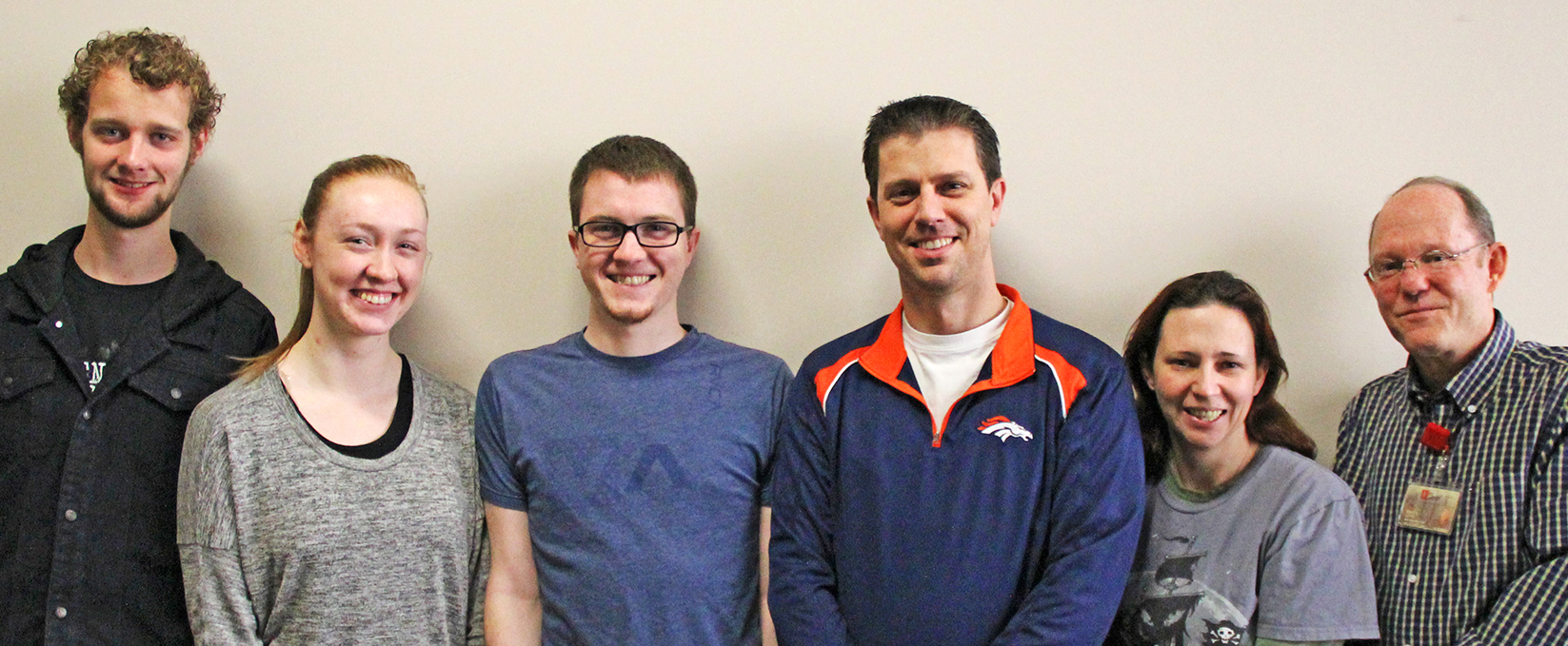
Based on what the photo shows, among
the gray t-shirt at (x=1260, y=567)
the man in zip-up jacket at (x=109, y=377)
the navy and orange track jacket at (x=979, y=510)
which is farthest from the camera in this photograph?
the man in zip-up jacket at (x=109, y=377)

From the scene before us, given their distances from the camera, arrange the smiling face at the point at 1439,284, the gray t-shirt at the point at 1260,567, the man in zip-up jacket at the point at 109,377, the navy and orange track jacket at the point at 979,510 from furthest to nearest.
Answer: the man in zip-up jacket at the point at 109,377
the smiling face at the point at 1439,284
the gray t-shirt at the point at 1260,567
the navy and orange track jacket at the point at 979,510

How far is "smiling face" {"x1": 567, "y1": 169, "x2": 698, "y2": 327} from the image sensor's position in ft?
6.30

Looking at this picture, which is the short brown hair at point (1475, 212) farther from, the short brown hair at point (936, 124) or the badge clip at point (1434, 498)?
the short brown hair at point (936, 124)

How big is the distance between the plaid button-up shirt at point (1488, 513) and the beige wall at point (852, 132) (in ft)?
1.01

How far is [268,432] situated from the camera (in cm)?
190

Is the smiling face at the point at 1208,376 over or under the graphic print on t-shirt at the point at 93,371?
over

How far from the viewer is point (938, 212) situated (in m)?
1.69

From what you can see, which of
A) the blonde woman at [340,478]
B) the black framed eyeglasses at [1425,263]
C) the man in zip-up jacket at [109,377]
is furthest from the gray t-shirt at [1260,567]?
the man in zip-up jacket at [109,377]

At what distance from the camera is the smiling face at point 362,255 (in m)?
1.92

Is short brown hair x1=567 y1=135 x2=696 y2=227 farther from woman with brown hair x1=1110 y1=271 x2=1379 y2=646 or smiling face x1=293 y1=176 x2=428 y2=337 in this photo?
woman with brown hair x1=1110 y1=271 x2=1379 y2=646

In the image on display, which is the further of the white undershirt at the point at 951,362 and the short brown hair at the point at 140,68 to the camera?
the short brown hair at the point at 140,68

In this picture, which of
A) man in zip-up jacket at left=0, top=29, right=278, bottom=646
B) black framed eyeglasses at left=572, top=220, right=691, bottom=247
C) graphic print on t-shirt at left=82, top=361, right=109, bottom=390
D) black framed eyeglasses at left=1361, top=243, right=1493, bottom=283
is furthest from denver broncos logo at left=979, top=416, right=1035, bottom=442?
graphic print on t-shirt at left=82, top=361, right=109, bottom=390

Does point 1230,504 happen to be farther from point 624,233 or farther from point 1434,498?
point 624,233

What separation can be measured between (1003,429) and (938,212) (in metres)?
0.39
